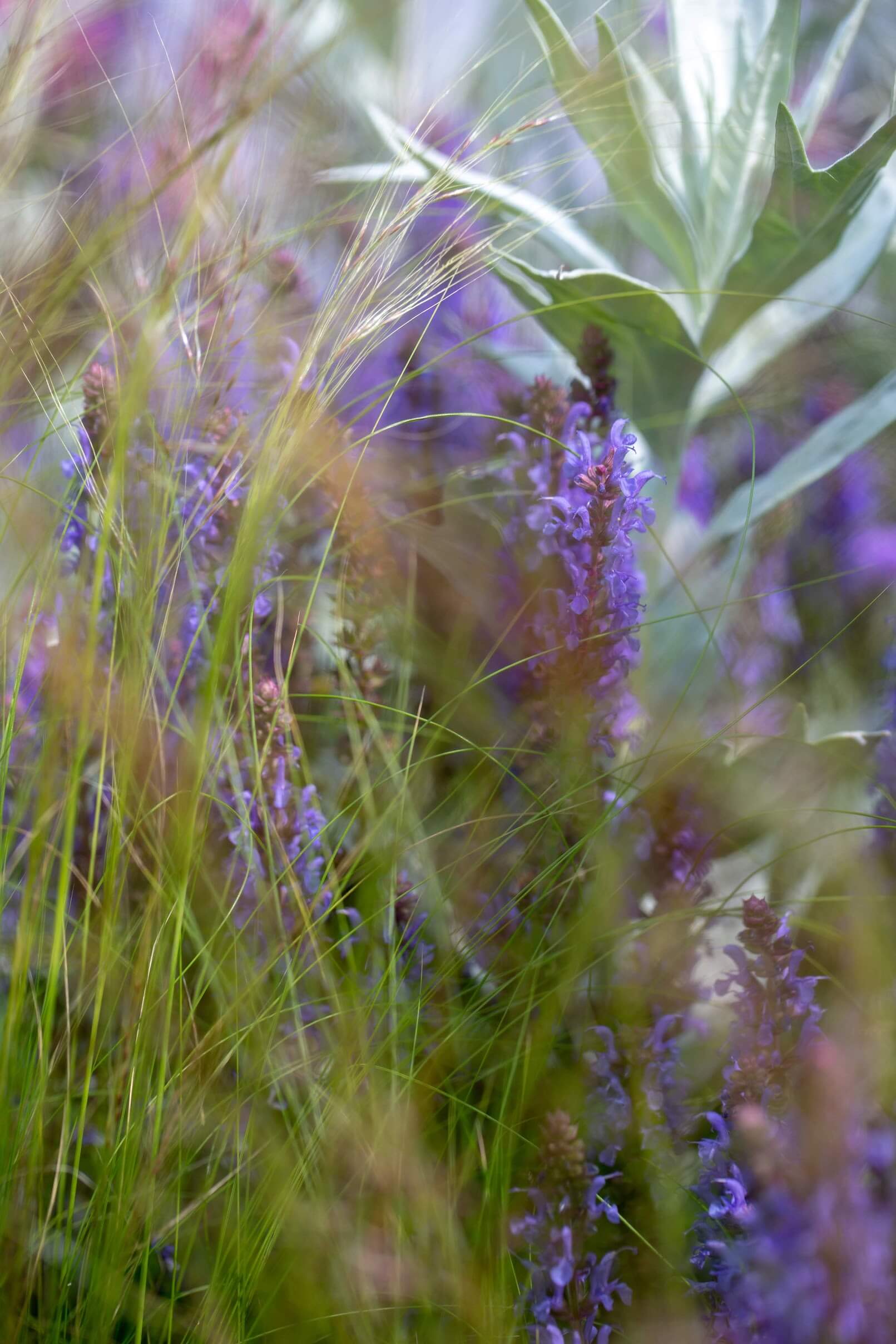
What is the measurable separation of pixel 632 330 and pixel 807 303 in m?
0.11

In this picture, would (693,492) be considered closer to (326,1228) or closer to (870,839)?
(870,839)

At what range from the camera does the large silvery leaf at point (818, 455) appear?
0.63 meters

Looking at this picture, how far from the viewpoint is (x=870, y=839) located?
583 mm

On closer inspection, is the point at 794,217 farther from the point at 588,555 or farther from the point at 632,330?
the point at 588,555

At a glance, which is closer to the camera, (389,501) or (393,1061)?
(393,1061)

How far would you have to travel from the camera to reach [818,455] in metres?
0.66

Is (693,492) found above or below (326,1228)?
above

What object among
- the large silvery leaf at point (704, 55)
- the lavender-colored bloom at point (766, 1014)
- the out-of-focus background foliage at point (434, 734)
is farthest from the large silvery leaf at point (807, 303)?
the lavender-colored bloom at point (766, 1014)

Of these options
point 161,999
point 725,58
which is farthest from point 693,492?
point 161,999

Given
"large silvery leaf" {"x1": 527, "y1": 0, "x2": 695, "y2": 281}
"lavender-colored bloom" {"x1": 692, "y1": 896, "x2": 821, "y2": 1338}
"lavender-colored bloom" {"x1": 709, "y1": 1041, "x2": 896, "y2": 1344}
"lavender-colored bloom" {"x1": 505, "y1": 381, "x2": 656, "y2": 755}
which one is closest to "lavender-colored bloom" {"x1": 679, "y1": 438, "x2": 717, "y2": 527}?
"large silvery leaf" {"x1": 527, "y1": 0, "x2": 695, "y2": 281}

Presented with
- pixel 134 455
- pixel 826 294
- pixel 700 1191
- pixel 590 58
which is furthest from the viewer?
pixel 590 58

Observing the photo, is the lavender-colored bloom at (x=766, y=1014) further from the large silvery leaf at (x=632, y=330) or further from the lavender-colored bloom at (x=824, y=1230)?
the large silvery leaf at (x=632, y=330)

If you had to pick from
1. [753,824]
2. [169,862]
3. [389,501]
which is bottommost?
[169,862]

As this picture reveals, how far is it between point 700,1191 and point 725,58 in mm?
771
